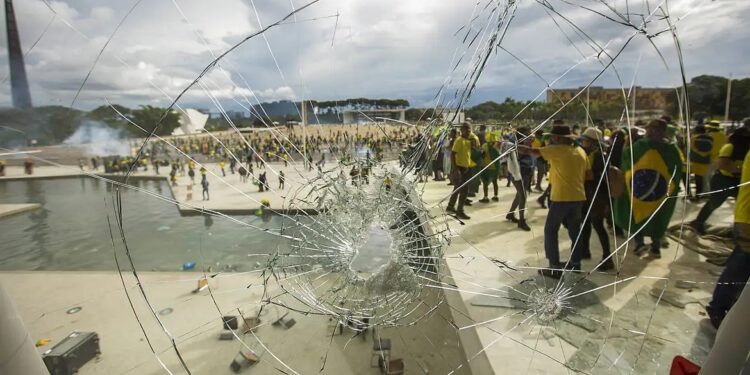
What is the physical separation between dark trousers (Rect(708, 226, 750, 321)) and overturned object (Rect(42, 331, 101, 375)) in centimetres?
518

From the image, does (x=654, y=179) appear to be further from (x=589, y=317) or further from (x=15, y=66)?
(x=15, y=66)

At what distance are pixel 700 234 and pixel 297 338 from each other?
4450 mm

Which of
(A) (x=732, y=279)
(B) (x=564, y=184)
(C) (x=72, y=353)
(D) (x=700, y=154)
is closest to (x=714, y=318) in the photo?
(A) (x=732, y=279)

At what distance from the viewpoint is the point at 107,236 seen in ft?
26.5

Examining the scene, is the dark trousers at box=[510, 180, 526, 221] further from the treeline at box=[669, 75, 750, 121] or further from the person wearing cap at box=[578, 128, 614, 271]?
the treeline at box=[669, 75, 750, 121]

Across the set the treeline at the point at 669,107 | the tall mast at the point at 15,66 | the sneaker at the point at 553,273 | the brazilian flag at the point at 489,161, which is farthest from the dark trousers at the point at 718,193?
the tall mast at the point at 15,66

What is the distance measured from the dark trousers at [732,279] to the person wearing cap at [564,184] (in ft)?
2.98

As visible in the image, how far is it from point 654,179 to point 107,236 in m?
10.2

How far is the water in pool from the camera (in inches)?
252

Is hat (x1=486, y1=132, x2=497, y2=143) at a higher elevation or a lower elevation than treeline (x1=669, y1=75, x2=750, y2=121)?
lower

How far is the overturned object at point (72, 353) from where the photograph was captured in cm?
307

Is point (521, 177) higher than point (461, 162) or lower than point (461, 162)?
lower

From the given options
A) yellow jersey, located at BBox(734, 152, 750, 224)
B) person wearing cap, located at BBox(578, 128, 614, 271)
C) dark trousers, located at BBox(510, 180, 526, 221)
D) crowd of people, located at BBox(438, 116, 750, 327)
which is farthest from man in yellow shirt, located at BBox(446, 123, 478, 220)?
yellow jersey, located at BBox(734, 152, 750, 224)

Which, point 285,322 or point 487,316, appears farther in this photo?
point 285,322
